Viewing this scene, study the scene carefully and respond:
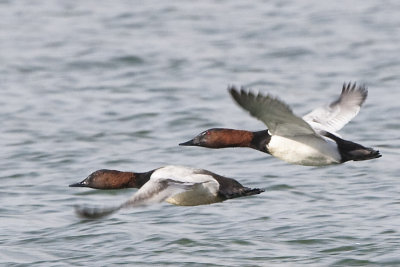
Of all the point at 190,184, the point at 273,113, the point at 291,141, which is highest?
the point at 273,113

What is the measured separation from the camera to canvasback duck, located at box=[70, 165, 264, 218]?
8.69m

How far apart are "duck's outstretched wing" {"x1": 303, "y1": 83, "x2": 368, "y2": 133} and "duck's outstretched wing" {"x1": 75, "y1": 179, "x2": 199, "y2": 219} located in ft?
6.93

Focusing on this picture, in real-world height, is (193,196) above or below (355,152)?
below

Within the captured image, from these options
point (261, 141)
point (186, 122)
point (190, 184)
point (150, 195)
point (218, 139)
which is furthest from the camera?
point (186, 122)

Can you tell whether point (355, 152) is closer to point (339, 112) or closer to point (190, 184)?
Answer: point (339, 112)

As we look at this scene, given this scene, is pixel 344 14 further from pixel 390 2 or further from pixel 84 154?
pixel 84 154

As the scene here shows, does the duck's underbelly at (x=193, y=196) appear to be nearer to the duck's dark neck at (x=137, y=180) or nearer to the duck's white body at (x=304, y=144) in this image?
the duck's dark neck at (x=137, y=180)

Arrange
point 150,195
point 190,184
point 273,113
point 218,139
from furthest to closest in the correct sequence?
point 218,139
point 273,113
point 190,184
point 150,195

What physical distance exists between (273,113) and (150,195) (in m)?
1.39

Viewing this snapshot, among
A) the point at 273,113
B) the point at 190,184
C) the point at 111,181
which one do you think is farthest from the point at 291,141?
the point at 111,181

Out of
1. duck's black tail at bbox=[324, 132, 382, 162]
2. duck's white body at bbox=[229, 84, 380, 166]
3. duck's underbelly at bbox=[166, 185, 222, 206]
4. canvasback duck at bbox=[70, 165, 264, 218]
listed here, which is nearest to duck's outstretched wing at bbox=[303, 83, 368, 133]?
duck's white body at bbox=[229, 84, 380, 166]

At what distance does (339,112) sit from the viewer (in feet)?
36.1

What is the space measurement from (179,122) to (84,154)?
1.85 metres

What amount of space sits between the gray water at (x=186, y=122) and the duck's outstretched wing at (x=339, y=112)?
2.88ft
